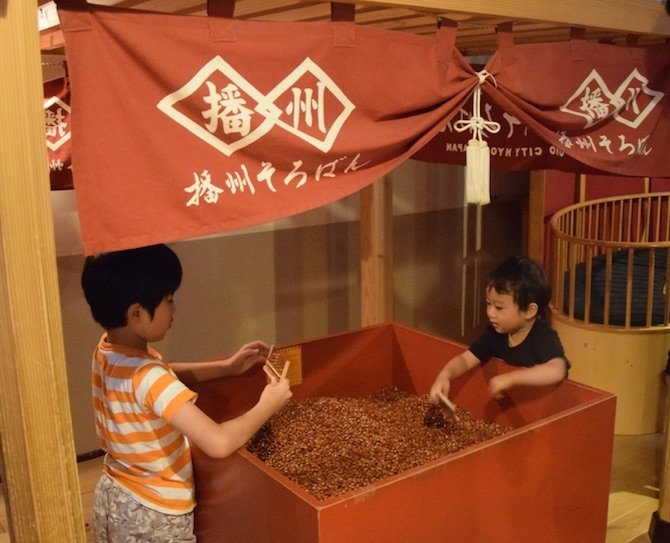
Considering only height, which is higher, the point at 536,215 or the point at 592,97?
the point at 592,97

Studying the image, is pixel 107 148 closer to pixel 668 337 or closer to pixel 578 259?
pixel 668 337

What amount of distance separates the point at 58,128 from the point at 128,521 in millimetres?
1492

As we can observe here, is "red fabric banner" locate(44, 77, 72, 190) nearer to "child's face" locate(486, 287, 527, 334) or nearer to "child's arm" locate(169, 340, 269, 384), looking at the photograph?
"child's arm" locate(169, 340, 269, 384)

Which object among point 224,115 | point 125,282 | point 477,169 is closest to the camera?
point 224,115

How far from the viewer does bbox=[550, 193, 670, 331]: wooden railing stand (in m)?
3.29

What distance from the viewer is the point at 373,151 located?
168 centimetres

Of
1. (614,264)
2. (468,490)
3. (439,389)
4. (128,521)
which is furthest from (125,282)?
(614,264)

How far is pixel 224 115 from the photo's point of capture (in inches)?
55.0

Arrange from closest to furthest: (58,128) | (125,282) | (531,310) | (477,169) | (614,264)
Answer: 1. (125,282)
2. (477,169)
3. (531,310)
4. (58,128)
5. (614,264)

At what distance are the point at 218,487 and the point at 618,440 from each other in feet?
7.42

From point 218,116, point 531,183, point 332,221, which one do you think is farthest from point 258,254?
point 218,116

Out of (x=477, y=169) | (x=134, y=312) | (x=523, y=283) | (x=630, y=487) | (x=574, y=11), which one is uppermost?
(x=574, y=11)

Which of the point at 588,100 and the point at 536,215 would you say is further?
the point at 536,215

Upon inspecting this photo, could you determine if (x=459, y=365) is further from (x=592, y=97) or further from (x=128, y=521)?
(x=128, y=521)
